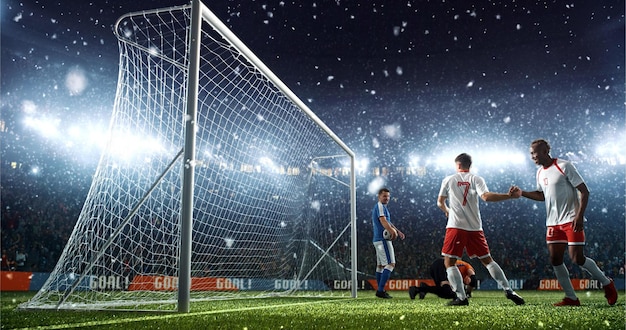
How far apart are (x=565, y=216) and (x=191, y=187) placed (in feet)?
13.1

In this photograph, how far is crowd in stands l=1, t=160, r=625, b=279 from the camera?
14391mm

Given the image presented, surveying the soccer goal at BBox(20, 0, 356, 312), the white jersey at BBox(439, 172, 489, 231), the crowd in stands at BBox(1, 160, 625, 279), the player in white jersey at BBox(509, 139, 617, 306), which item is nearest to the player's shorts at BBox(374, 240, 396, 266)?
the soccer goal at BBox(20, 0, 356, 312)

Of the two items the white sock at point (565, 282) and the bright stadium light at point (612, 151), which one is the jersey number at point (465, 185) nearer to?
the white sock at point (565, 282)

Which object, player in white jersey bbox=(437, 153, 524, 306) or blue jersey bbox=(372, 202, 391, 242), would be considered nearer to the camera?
player in white jersey bbox=(437, 153, 524, 306)

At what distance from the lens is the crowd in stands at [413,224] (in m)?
14.4

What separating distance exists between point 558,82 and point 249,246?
20570mm

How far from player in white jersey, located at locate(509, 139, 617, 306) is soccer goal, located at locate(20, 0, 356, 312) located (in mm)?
3414

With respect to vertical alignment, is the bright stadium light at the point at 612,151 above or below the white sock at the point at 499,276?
above

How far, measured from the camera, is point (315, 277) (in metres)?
13.3

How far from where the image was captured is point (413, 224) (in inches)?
905

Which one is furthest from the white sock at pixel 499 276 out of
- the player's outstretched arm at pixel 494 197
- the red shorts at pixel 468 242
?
the player's outstretched arm at pixel 494 197

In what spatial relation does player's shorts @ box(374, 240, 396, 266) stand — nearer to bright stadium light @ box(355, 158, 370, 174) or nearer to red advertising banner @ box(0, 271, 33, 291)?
red advertising banner @ box(0, 271, 33, 291)

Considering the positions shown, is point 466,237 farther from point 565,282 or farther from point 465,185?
point 565,282

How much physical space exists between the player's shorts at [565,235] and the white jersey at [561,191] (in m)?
0.05
